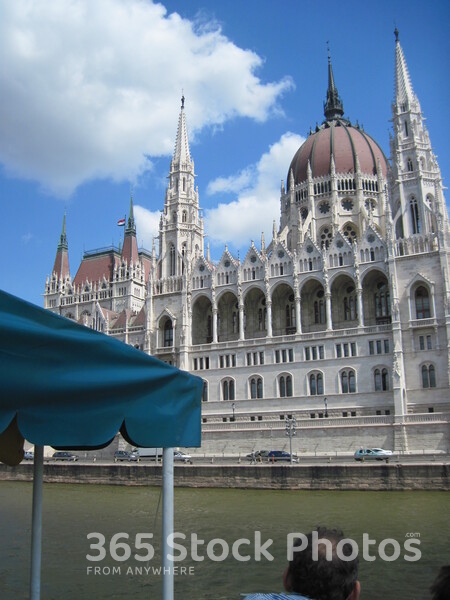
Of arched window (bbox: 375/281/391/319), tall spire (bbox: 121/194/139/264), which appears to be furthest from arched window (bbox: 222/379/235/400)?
tall spire (bbox: 121/194/139/264)

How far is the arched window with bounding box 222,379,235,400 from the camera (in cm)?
6084

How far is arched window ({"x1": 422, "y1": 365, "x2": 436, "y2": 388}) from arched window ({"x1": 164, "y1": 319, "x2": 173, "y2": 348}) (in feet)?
93.4

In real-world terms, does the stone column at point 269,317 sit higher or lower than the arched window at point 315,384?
higher

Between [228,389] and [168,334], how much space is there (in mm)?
11830

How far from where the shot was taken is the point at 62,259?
105 m

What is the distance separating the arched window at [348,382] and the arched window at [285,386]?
5.25m

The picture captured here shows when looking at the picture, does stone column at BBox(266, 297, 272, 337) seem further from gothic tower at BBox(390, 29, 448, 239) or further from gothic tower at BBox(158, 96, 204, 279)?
gothic tower at BBox(390, 29, 448, 239)

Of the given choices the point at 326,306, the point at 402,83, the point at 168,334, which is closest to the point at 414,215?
the point at 326,306

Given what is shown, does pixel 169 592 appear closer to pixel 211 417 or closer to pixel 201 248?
pixel 211 417

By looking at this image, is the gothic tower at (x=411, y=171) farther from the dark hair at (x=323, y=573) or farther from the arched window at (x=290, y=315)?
the dark hair at (x=323, y=573)

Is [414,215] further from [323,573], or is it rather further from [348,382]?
[323,573]

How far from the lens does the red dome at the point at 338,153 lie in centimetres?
7494

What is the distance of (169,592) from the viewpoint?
243 inches

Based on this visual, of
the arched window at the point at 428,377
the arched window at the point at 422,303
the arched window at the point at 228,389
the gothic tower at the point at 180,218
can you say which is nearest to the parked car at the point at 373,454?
the arched window at the point at 428,377
